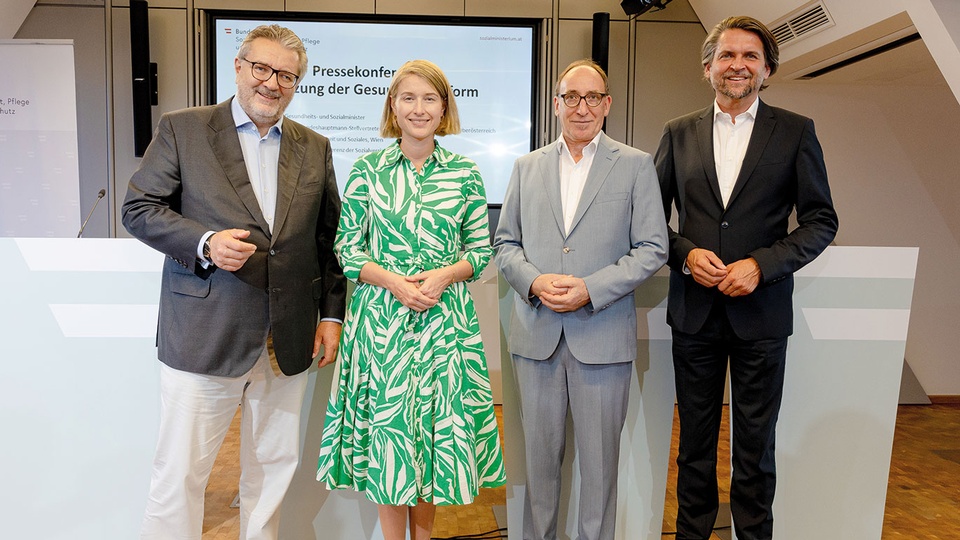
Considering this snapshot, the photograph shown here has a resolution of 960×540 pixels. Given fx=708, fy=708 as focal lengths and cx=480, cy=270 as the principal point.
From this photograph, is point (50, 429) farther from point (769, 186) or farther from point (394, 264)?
point (769, 186)

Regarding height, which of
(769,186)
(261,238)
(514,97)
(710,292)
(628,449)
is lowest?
(628,449)

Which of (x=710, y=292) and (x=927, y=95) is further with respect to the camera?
(x=927, y=95)

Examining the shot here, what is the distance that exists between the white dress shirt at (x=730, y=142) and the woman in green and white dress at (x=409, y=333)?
0.81 meters

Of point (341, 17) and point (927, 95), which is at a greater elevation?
point (341, 17)

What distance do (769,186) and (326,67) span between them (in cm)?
400

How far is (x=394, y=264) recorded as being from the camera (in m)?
2.09

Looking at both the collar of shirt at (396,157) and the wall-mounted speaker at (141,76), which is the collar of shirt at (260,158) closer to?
the collar of shirt at (396,157)

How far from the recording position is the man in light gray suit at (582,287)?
2150mm

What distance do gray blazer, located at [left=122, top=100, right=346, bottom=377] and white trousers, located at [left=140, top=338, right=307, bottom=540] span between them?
9 centimetres

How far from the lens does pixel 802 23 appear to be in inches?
177

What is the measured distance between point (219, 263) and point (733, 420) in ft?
5.55

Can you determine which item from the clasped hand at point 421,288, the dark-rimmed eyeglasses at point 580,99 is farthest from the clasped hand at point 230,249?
the dark-rimmed eyeglasses at point 580,99

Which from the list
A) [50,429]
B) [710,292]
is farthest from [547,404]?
[50,429]

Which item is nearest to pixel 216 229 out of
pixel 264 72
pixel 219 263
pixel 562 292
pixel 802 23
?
pixel 219 263
